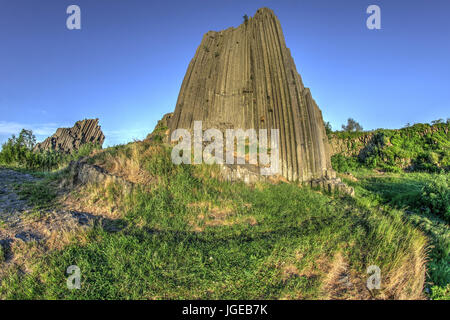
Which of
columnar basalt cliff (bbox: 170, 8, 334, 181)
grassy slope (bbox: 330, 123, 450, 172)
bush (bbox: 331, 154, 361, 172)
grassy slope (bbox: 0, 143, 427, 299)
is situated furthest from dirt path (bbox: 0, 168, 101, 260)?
grassy slope (bbox: 330, 123, 450, 172)

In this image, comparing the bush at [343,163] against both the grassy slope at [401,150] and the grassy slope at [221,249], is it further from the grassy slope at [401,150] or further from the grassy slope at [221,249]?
the grassy slope at [221,249]

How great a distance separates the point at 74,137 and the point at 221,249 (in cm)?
2081

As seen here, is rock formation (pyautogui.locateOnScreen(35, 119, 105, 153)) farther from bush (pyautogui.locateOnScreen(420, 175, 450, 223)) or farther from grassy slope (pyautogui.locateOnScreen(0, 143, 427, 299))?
bush (pyautogui.locateOnScreen(420, 175, 450, 223))

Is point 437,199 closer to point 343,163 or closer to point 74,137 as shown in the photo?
point 343,163

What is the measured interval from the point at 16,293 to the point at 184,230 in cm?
261

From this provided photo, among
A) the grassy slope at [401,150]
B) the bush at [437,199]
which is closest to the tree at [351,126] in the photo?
the grassy slope at [401,150]

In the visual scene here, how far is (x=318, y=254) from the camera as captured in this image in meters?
3.99

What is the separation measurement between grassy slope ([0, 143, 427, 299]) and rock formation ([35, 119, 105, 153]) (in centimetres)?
1545

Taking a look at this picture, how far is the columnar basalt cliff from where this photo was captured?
30.9ft

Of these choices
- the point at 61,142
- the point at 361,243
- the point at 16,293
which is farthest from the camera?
the point at 61,142

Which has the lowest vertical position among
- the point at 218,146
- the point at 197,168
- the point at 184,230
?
the point at 184,230
